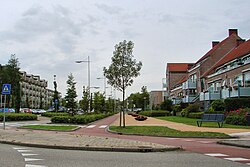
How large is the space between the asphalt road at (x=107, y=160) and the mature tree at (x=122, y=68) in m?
13.9

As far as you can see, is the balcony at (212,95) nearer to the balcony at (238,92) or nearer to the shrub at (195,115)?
the shrub at (195,115)

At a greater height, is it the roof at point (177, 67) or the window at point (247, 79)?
the roof at point (177, 67)

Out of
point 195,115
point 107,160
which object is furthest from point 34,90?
point 107,160

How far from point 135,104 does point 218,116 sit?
107 meters

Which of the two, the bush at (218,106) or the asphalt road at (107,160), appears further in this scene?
the bush at (218,106)

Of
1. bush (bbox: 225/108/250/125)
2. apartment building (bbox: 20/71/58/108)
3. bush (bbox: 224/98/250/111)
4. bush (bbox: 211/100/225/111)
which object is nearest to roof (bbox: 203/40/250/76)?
bush (bbox: 211/100/225/111)

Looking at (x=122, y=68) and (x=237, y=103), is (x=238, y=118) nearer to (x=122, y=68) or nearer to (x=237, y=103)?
(x=237, y=103)

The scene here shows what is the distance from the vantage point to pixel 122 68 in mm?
24719

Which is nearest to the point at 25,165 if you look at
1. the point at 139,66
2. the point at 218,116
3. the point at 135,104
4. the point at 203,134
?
the point at 203,134

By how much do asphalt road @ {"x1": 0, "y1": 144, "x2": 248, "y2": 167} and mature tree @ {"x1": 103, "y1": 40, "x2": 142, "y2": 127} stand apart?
13.9m

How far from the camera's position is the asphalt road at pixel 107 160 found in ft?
28.2

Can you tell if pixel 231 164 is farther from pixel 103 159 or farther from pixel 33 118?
pixel 33 118

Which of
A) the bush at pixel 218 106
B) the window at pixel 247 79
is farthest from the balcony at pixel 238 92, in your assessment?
the bush at pixel 218 106

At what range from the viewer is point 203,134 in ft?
57.7
